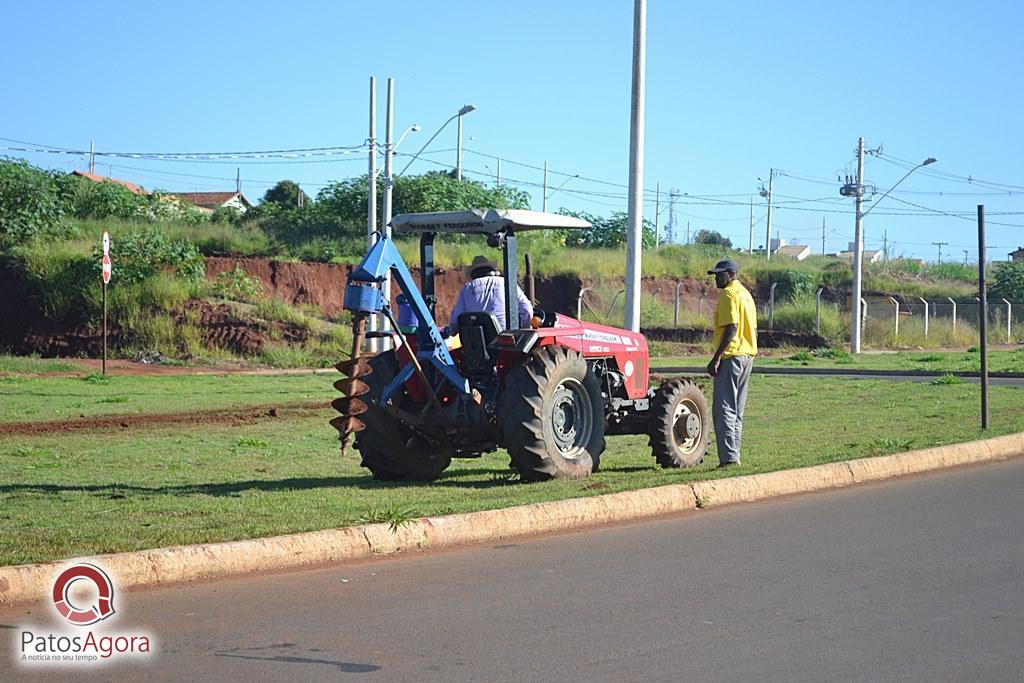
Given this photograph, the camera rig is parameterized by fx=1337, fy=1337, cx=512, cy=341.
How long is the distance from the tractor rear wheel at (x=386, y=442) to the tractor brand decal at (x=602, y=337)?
1.74 metres

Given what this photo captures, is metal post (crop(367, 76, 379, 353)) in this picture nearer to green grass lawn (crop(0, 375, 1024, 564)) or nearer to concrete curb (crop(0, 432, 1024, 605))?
green grass lawn (crop(0, 375, 1024, 564))

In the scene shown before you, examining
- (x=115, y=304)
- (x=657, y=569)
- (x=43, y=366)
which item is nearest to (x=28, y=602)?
(x=657, y=569)

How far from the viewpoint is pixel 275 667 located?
6043 mm

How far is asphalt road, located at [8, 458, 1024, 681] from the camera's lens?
608 cm

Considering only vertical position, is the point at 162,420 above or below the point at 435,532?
above

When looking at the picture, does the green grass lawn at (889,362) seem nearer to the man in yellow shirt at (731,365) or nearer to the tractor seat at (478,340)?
the man in yellow shirt at (731,365)

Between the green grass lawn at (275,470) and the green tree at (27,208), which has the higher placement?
the green tree at (27,208)

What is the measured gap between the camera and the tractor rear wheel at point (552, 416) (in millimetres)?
11281

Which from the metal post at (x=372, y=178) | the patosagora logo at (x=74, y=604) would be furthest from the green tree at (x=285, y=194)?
the patosagora logo at (x=74, y=604)

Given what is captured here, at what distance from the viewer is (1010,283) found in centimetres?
7256

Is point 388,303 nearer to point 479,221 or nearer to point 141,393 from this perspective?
point 479,221

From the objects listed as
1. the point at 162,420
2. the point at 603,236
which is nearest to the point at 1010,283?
the point at 603,236

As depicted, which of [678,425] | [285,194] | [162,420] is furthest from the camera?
[285,194]

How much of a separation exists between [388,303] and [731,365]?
12.3ft
